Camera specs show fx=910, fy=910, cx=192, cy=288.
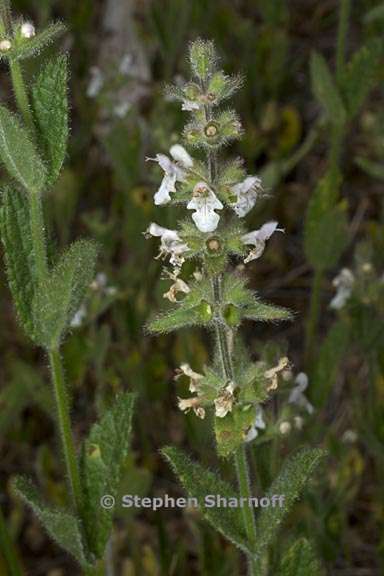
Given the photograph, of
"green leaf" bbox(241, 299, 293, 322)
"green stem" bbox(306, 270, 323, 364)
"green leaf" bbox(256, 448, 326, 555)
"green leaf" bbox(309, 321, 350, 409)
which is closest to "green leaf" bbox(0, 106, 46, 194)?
"green leaf" bbox(241, 299, 293, 322)

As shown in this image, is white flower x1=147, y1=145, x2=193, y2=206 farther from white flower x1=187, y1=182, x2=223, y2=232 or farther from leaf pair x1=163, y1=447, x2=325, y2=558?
leaf pair x1=163, y1=447, x2=325, y2=558

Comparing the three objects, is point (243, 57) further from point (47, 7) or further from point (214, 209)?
point (214, 209)

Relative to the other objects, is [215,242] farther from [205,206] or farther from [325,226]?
[325,226]

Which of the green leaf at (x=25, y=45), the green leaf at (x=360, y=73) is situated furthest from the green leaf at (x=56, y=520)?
the green leaf at (x=360, y=73)

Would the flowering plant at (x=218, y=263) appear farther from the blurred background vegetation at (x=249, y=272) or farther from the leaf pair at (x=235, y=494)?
the blurred background vegetation at (x=249, y=272)

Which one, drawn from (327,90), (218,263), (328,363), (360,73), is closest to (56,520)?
(218,263)

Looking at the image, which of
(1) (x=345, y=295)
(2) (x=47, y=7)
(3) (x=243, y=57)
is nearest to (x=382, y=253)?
(1) (x=345, y=295)
